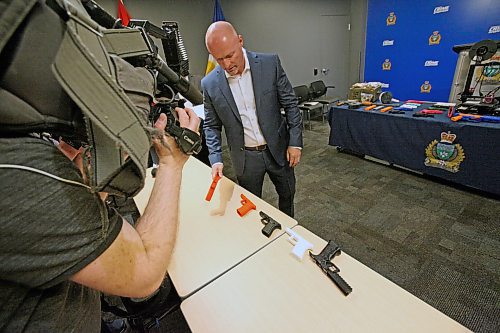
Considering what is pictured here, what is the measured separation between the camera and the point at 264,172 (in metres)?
1.83

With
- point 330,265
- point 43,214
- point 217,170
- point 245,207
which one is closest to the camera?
point 43,214

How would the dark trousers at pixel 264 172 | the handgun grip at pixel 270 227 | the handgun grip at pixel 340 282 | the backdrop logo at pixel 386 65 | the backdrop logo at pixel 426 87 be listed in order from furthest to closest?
the backdrop logo at pixel 386 65
the backdrop logo at pixel 426 87
the dark trousers at pixel 264 172
the handgun grip at pixel 270 227
the handgun grip at pixel 340 282

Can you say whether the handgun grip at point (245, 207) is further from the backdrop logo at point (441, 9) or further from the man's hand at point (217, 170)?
the backdrop logo at point (441, 9)

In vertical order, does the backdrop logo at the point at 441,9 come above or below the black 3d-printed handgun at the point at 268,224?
above

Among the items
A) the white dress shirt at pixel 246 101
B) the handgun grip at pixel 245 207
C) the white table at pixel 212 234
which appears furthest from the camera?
the white dress shirt at pixel 246 101

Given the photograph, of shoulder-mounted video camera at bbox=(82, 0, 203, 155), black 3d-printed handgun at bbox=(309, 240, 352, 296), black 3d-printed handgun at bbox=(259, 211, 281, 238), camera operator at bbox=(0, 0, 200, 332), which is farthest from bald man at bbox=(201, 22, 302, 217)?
camera operator at bbox=(0, 0, 200, 332)

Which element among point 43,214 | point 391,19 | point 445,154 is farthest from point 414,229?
point 391,19

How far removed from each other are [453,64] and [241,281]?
5201mm

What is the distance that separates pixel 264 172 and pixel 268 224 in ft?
2.38

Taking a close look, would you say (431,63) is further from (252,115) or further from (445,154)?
(252,115)

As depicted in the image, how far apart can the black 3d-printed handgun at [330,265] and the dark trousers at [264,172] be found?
872mm

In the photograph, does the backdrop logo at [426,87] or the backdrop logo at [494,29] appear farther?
the backdrop logo at [426,87]

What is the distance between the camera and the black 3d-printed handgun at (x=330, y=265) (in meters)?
0.83

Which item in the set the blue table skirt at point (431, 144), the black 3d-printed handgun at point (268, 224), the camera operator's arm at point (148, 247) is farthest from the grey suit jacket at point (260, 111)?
the blue table skirt at point (431, 144)
